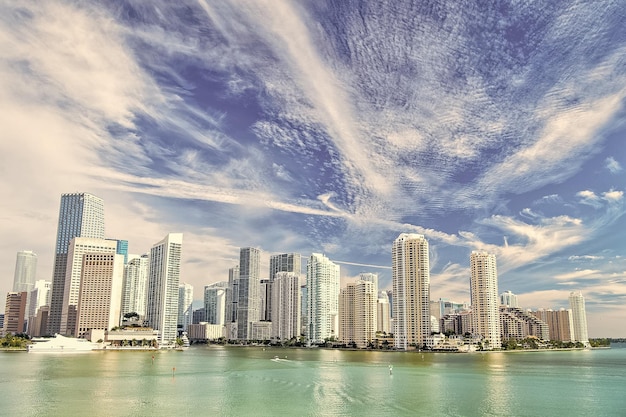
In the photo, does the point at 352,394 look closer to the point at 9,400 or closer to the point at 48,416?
the point at 48,416

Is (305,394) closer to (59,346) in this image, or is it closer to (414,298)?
(414,298)

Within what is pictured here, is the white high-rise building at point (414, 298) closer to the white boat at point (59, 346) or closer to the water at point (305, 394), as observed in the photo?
the water at point (305, 394)

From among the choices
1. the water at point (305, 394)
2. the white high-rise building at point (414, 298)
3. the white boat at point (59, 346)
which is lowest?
the white boat at point (59, 346)

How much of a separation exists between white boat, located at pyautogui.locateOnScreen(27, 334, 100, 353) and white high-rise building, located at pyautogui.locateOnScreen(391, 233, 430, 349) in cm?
12038

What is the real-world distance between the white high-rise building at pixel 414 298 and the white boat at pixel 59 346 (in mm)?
120378

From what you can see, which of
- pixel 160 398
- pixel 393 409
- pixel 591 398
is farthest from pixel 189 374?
pixel 591 398

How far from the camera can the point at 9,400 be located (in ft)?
191

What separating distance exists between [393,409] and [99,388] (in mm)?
40772

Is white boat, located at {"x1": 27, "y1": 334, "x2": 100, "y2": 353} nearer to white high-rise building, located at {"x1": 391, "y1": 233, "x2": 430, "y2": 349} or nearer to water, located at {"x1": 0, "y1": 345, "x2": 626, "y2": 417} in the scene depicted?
water, located at {"x1": 0, "y1": 345, "x2": 626, "y2": 417}

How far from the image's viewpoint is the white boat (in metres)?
174

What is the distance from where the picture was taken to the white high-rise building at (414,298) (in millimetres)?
193625

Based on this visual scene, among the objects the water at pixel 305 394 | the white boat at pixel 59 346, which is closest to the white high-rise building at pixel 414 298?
the water at pixel 305 394

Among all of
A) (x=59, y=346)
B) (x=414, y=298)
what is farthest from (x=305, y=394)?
(x=59, y=346)

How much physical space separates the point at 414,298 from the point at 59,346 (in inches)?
5179
